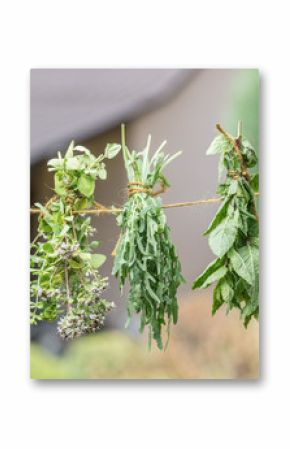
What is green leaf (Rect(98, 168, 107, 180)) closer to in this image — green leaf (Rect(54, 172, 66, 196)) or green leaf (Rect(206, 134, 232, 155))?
green leaf (Rect(54, 172, 66, 196))

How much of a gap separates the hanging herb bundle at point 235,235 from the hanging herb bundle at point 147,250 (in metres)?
0.12

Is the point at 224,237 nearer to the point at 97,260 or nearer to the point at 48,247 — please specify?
the point at 97,260

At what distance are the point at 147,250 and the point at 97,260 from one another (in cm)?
18

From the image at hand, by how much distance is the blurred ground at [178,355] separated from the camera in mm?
2682

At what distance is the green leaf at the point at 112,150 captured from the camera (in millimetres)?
2680

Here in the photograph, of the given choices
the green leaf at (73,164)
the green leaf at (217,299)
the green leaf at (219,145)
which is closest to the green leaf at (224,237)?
the green leaf at (217,299)

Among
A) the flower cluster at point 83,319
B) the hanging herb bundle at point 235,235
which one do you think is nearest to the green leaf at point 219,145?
the hanging herb bundle at point 235,235

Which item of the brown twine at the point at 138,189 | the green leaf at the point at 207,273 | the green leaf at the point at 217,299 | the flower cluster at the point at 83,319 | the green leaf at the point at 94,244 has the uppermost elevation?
the brown twine at the point at 138,189

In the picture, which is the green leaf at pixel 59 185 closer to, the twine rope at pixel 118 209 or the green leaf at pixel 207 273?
the twine rope at pixel 118 209

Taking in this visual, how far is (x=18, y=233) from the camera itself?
106 inches

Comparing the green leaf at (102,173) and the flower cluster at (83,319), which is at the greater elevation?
the green leaf at (102,173)
